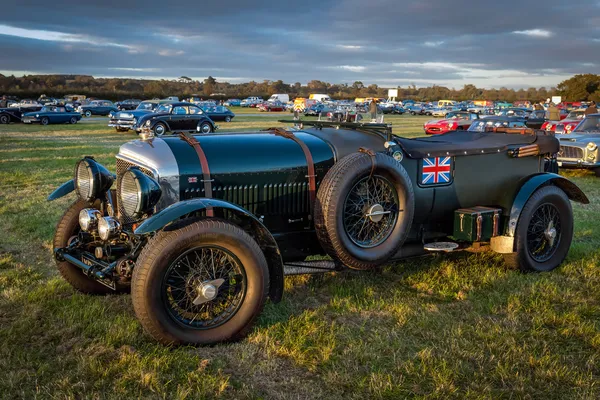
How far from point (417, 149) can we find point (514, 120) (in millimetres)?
17438

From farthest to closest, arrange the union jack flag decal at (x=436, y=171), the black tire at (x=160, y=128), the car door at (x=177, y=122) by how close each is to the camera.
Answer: the car door at (x=177, y=122) < the black tire at (x=160, y=128) < the union jack flag decal at (x=436, y=171)

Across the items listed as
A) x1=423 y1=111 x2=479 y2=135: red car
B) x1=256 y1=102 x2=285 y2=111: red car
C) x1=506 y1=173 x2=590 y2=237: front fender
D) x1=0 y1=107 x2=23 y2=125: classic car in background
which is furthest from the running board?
x1=256 y1=102 x2=285 y2=111: red car

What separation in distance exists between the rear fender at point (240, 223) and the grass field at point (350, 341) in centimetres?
38

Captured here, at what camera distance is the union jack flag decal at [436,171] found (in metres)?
5.06

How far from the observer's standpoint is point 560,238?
18.8 ft

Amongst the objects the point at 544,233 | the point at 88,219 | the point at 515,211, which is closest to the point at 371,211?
the point at 515,211

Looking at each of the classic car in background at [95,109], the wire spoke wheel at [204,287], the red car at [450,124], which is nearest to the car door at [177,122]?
the red car at [450,124]

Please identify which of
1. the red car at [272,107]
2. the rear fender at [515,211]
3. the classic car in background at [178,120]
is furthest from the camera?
the red car at [272,107]

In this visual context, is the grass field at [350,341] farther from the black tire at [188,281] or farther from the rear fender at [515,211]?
the rear fender at [515,211]

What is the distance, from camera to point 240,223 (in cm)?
424

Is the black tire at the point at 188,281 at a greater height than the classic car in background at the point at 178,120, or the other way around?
the classic car in background at the point at 178,120

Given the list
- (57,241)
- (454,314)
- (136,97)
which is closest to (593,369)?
(454,314)

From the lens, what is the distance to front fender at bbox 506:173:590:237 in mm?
5320

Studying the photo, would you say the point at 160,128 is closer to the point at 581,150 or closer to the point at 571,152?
the point at 571,152
